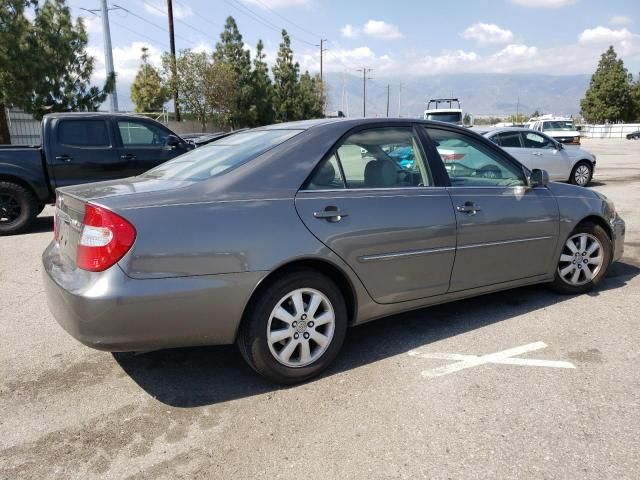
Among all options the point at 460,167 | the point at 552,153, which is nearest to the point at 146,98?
the point at 552,153

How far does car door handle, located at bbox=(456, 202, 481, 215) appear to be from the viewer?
3756 millimetres

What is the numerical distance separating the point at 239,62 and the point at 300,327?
41.0 meters

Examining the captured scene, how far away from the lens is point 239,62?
41.1 metres

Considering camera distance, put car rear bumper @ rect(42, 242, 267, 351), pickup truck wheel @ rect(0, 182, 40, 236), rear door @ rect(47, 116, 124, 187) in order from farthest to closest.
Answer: rear door @ rect(47, 116, 124, 187), pickup truck wheel @ rect(0, 182, 40, 236), car rear bumper @ rect(42, 242, 267, 351)

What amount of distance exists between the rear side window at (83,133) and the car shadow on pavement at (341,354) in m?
5.52

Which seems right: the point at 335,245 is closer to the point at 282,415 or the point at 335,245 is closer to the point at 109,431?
the point at 282,415

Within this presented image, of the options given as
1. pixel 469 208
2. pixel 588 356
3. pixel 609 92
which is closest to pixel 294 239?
pixel 469 208

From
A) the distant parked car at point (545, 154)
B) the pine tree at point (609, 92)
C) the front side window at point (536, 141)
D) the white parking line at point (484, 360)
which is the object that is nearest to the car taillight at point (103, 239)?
the white parking line at point (484, 360)

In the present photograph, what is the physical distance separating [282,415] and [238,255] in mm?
910

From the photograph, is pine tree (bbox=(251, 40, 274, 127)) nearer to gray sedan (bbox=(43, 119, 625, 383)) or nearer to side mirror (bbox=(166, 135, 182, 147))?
side mirror (bbox=(166, 135, 182, 147))

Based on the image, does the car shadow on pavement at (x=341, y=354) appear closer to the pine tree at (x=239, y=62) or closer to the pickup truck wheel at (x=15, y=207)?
the pickup truck wheel at (x=15, y=207)

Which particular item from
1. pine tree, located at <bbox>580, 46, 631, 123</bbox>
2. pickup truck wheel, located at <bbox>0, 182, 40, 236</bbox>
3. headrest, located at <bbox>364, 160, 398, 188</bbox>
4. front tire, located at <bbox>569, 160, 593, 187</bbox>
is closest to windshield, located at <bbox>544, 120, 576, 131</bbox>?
front tire, located at <bbox>569, 160, 593, 187</bbox>

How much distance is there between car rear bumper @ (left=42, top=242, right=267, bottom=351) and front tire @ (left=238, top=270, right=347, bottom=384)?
0.12 meters

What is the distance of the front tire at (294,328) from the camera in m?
3.00
